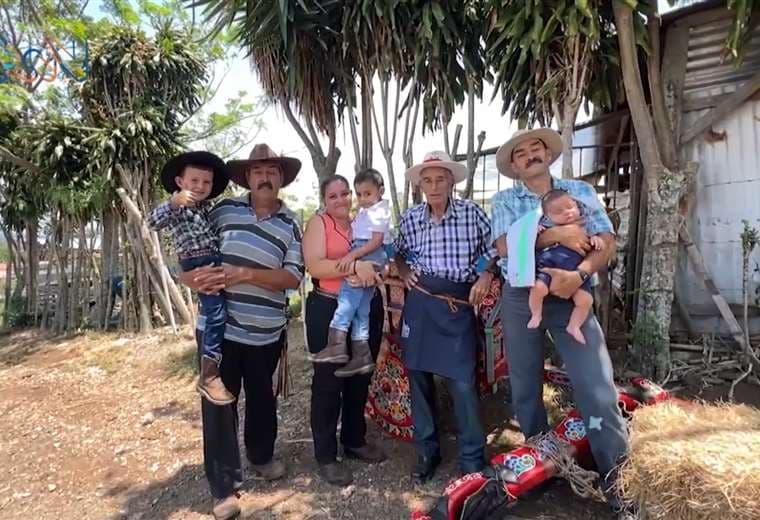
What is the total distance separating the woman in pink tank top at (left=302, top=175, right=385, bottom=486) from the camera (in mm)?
2820

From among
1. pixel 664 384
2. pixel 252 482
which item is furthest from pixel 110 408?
pixel 664 384

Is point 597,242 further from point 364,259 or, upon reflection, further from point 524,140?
point 364,259

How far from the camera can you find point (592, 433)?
7.61 ft

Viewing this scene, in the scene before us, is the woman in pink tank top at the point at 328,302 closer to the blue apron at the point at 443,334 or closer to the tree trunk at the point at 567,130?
the blue apron at the point at 443,334

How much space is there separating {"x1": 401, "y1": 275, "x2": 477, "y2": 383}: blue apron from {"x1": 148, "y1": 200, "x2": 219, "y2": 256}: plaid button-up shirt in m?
1.20

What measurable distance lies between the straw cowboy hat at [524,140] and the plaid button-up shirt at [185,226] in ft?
5.23

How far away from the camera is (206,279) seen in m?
2.54

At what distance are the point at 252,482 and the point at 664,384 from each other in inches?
119

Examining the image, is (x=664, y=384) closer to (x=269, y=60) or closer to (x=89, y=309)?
(x=269, y=60)

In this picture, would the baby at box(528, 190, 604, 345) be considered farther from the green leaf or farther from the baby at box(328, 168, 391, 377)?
the green leaf

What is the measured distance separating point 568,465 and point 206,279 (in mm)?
2003

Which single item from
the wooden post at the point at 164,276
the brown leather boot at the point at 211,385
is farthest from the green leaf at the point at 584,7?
the wooden post at the point at 164,276

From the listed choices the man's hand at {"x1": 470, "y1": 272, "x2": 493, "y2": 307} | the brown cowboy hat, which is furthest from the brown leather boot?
the man's hand at {"x1": 470, "y1": 272, "x2": 493, "y2": 307}

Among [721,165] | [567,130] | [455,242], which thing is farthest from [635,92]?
[455,242]
